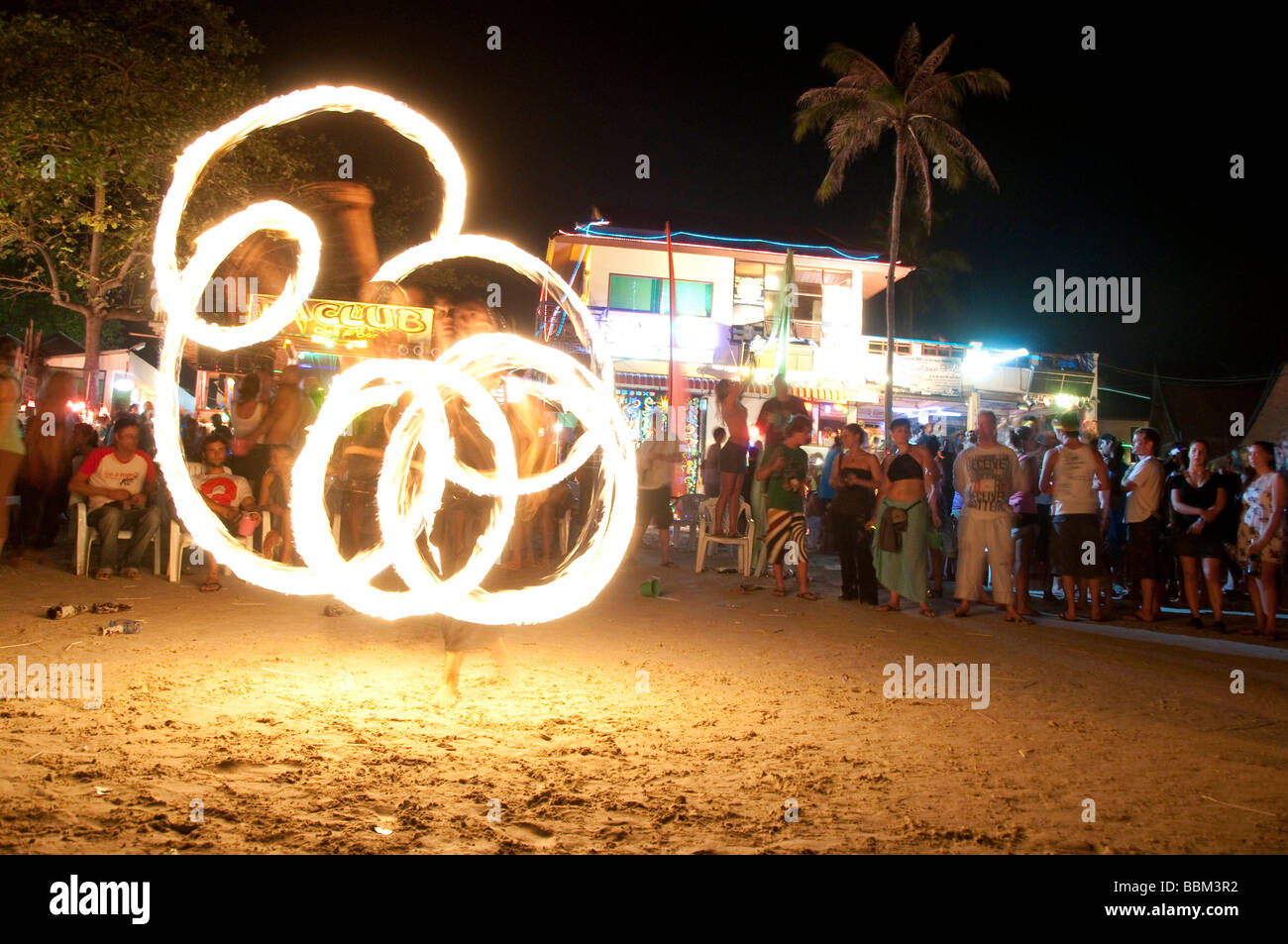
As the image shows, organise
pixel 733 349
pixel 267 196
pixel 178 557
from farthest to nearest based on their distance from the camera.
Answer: pixel 733 349
pixel 267 196
pixel 178 557

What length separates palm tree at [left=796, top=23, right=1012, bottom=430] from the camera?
904 inches

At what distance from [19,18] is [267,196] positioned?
3906 millimetres

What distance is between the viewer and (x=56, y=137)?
12.5 m

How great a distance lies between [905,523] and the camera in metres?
9.04

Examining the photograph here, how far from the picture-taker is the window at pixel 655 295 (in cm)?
2431

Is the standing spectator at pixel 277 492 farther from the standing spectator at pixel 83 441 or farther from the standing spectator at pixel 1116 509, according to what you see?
the standing spectator at pixel 1116 509

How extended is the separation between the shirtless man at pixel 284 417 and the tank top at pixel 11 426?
212cm

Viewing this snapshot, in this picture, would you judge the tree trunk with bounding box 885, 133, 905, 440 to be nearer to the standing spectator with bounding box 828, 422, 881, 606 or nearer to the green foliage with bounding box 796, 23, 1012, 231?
the green foliage with bounding box 796, 23, 1012, 231

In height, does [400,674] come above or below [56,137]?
below

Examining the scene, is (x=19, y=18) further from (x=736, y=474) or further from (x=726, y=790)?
(x=726, y=790)

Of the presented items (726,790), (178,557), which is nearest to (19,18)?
(178,557)

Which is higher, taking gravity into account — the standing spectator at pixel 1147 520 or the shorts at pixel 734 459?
the shorts at pixel 734 459

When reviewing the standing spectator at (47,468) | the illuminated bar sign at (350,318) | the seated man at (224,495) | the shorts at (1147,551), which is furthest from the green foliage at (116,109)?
the shorts at (1147,551)

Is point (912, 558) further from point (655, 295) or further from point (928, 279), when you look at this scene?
point (928, 279)
